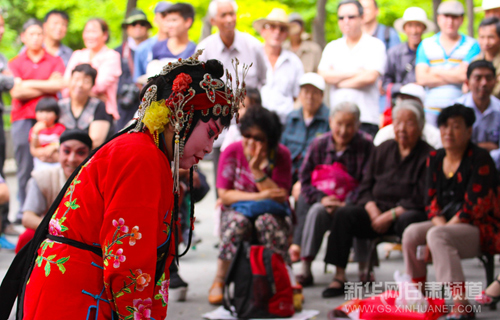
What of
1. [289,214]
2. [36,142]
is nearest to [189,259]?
[289,214]

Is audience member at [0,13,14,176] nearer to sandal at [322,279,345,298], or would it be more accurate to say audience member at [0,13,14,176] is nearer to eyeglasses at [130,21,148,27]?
eyeglasses at [130,21,148,27]

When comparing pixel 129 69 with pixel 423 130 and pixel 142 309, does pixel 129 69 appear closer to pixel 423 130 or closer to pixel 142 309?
pixel 423 130

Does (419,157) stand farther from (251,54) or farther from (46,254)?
(46,254)

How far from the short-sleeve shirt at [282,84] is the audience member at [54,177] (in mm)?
3297

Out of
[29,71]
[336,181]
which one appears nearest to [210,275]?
[336,181]

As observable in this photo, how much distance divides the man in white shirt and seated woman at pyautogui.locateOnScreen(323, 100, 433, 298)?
140 centimetres

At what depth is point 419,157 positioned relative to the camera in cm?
536

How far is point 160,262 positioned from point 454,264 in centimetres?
288

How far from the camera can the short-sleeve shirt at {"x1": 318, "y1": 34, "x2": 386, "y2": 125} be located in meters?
6.93

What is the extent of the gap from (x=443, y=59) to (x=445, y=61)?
0.03m

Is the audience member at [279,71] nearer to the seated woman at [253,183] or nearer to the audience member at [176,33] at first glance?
the audience member at [176,33]

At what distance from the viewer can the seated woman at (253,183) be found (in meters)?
4.78

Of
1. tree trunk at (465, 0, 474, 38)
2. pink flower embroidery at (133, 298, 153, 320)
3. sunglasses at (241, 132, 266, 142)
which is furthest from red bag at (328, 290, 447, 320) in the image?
tree trunk at (465, 0, 474, 38)

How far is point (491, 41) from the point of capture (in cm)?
635
